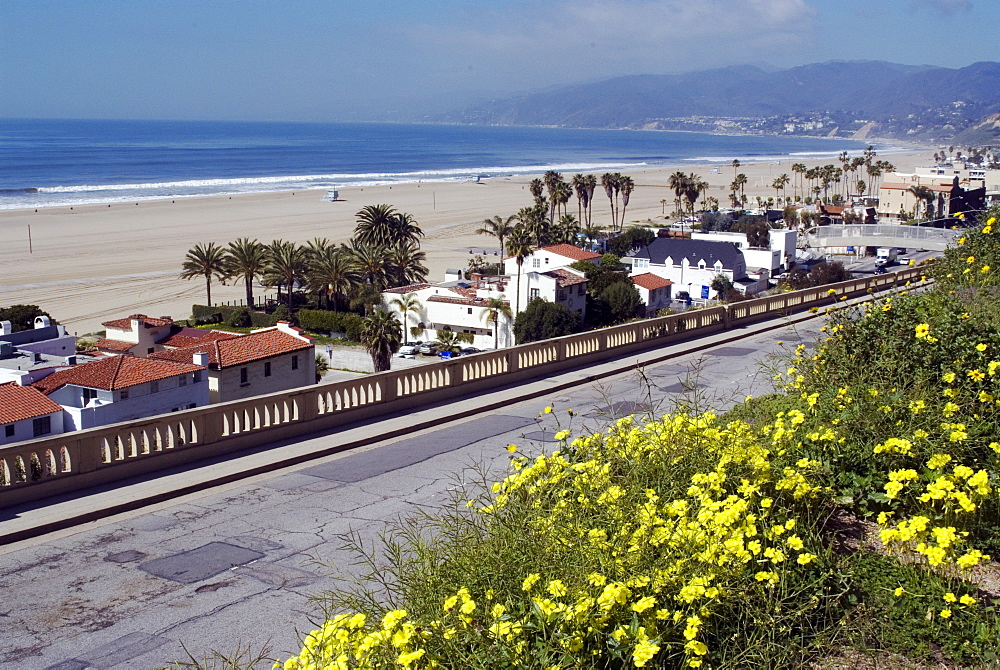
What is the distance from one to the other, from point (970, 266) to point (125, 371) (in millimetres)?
22348

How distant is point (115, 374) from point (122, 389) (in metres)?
0.77

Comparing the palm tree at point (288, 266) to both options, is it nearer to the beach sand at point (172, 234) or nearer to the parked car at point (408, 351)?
the beach sand at point (172, 234)

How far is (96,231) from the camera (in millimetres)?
98250

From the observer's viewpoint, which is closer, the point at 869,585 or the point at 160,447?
the point at 869,585

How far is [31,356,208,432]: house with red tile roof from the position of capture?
2641 cm

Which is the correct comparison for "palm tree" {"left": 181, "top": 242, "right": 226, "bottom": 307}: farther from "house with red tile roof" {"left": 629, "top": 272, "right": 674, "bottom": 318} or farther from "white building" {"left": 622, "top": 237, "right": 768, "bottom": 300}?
"white building" {"left": 622, "top": 237, "right": 768, "bottom": 300}

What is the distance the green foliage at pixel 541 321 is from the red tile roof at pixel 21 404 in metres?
31.1

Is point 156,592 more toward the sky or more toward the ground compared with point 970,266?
more toward the ground

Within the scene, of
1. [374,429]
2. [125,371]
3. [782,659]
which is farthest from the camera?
[125,371]

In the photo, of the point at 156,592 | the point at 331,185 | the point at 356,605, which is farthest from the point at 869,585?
the point at 331,185

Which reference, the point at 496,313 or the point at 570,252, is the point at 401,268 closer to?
the point at 570,252

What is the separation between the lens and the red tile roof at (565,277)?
56281mm

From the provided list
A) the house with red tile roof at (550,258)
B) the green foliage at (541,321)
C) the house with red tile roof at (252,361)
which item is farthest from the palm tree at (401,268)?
the house with red tile roof at (252,361)

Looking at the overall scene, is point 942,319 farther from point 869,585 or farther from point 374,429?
point 374,429
